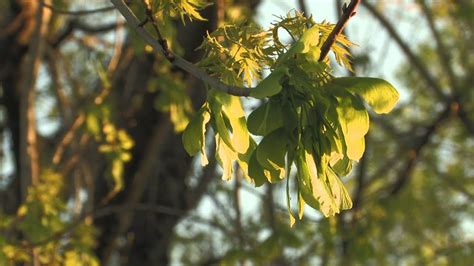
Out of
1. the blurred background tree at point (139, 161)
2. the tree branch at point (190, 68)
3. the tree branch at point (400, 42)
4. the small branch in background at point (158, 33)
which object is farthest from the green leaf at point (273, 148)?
the tree branch at point (400, 42)

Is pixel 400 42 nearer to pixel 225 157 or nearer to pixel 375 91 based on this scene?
pixel 225 157

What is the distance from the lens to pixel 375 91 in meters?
2.38

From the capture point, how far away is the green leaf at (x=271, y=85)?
2256 millimetres

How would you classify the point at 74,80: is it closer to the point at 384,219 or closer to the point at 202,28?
the point at 202,28

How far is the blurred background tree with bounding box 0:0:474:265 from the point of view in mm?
5473

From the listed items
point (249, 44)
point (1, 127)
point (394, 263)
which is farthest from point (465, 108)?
point (249, 44)

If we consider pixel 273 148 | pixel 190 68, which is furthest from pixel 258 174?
pixel 190 68

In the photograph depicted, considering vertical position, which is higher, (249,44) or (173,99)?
(173,99)

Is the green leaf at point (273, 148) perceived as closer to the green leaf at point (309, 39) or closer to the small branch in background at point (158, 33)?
the green leaf at point (309, 39)

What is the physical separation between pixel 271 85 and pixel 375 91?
0.92 feet

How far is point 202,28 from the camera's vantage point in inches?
251

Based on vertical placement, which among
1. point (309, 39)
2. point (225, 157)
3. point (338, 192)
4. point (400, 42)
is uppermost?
point (400, 42)

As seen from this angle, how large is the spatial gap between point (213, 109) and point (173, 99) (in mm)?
2959

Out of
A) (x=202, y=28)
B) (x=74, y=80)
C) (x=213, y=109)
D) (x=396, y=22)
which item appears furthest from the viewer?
(x=396, y=22)
